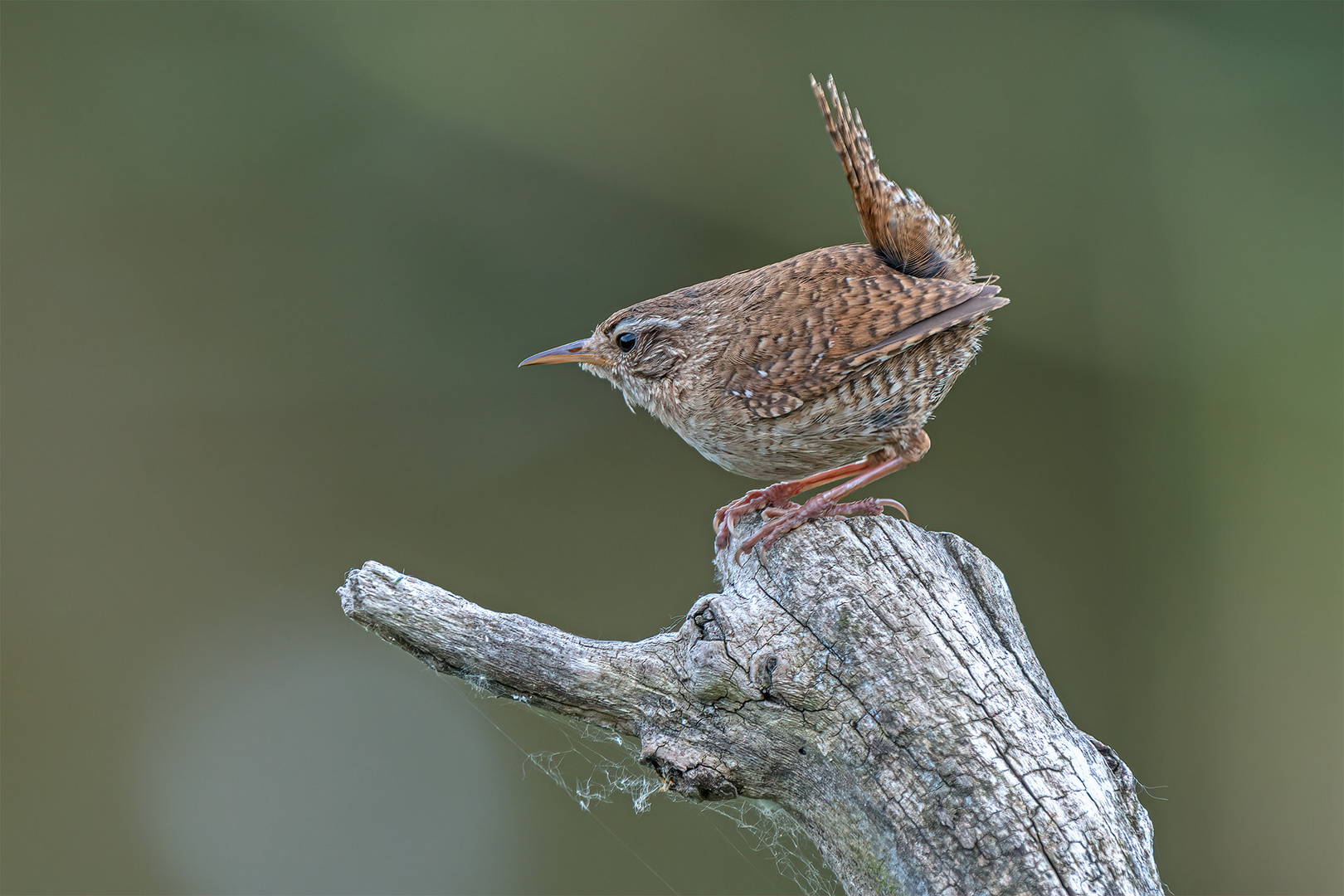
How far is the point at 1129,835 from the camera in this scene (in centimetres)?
138

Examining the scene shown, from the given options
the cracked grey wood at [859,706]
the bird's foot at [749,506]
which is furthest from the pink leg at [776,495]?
the cracked grey wood at [859,706]

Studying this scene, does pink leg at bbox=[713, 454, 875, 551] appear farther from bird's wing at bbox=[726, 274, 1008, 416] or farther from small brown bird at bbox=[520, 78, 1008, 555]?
bird's wing at bbox=[726, 274, 1008, 416]

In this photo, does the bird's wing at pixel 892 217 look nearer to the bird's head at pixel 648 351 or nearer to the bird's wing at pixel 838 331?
the bird's wing at pixel 838 331

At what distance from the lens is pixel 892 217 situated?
7.21 feet

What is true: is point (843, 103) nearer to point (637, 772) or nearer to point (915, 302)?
point (915, 302)

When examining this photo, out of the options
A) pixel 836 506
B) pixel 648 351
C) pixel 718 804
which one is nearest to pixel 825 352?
pixel 836 506

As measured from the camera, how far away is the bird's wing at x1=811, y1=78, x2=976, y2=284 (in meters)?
2.09

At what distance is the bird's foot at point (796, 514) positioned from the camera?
70.9 inches

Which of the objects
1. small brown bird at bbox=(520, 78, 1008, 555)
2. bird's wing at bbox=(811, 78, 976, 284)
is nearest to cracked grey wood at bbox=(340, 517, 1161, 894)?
small brown bird at bbox=(520, 78, 1008, 555)

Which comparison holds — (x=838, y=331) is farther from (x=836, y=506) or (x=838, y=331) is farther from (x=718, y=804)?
(x=718, y=804)

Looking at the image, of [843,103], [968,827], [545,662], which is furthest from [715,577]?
[843,103]

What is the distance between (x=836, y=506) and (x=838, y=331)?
1.28 ft

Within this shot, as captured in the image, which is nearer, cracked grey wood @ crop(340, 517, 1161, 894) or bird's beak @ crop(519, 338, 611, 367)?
cracked grey wood @ crop(340, 517, 1161, 894)

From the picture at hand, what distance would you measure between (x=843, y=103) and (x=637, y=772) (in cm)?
153
